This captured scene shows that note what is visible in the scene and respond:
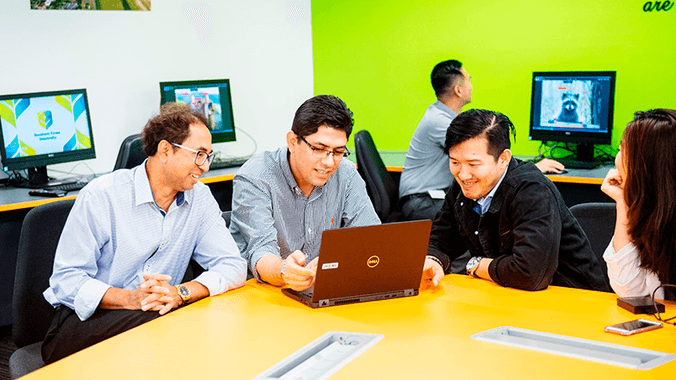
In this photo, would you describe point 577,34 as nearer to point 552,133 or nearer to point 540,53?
point 540,53

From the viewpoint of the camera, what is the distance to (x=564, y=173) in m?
4.00

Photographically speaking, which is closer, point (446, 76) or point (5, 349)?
point (5, 349)

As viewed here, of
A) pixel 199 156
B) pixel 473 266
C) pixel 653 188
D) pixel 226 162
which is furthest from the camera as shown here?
pixel 226 162

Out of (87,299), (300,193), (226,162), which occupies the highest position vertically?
(300,193)

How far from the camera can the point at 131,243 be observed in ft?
7.11

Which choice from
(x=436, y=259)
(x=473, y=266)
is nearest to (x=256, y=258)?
A: (x=436, y=259)

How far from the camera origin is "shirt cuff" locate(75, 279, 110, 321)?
201cm

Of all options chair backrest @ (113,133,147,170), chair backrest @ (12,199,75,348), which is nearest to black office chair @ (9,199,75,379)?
chair backrest @ (12,199,75,348)

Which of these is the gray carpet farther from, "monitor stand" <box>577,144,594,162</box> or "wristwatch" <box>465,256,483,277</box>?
"monitor stand" <box>577,144,594,162</box>

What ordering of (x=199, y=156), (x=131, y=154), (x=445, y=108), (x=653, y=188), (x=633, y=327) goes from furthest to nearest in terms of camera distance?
1. (x=445, y=108)
2. (x=131, y=154)
3. (x=199, y=156)
4. (x=653, y=188)
5. (x=633, y=327)

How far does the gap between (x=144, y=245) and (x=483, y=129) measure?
1191mm

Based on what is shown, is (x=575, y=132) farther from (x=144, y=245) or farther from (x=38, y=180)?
(x=38, y=180)

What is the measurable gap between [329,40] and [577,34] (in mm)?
2056

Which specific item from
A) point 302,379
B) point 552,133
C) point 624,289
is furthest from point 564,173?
point 302,379
